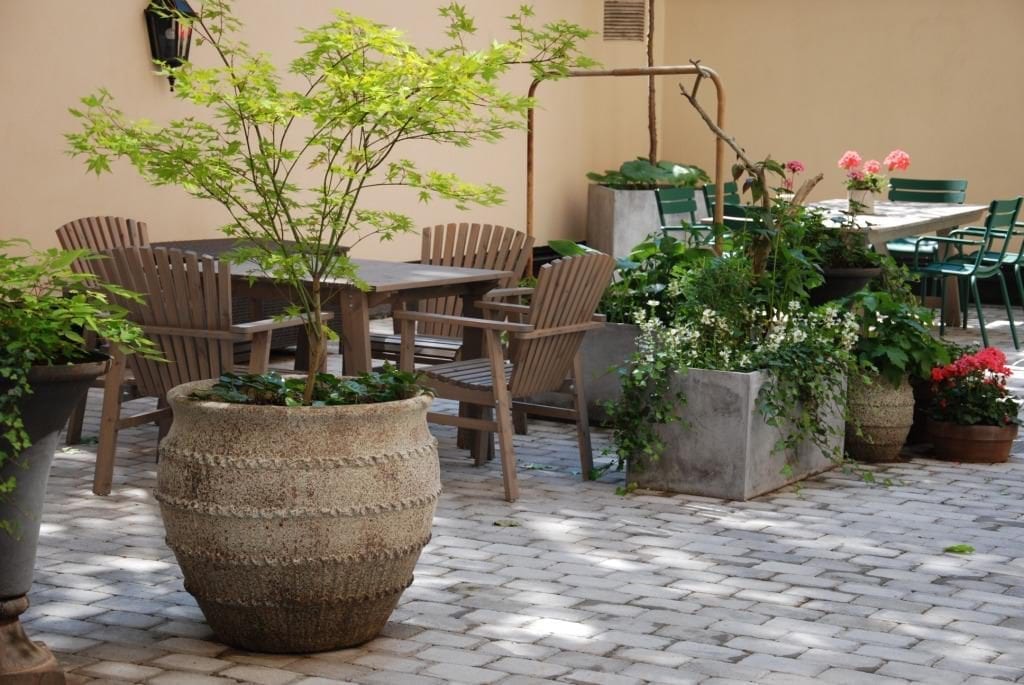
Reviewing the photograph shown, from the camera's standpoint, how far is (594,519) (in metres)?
5.23

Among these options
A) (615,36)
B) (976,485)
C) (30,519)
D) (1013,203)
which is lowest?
(976,485)

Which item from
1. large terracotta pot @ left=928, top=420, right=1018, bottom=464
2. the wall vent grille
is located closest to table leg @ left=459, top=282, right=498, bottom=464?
large terracotta pot @ left=928, top=420, right=1018, bottom=464

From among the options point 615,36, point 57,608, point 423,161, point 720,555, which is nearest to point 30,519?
point 57,608

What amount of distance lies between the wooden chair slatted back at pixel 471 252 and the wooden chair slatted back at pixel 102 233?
1311 mm

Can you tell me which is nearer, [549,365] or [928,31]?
[549,365]

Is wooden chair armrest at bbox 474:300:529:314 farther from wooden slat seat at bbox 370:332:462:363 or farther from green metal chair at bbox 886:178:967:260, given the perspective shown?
green metal chair at bbox 886:178:967:260

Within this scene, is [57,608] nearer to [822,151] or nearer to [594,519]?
[594,519]

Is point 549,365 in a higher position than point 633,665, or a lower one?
higher

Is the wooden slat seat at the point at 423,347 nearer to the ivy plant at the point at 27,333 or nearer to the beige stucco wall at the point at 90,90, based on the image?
the beige stucco wall at the point at 90,90

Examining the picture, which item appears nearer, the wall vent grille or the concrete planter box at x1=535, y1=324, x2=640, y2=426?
the concrete planter box at x1=535, y1=324, x2=640, y2=426

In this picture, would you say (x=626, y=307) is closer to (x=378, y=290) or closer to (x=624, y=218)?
(x=378, y=290)

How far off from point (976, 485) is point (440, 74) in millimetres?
3255

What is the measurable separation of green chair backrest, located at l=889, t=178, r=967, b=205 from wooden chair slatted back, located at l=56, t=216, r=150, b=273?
6360 millimetres

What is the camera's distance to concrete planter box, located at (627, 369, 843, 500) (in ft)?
17.9
